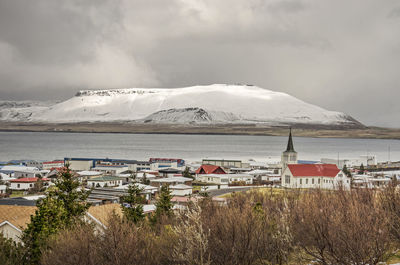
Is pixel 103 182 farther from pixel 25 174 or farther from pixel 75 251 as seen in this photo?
pixel 75 251

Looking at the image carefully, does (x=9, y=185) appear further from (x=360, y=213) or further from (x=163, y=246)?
(x=360, y=213)

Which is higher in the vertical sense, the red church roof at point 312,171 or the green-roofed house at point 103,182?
the red church roof at point 312,171

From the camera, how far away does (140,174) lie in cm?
6066

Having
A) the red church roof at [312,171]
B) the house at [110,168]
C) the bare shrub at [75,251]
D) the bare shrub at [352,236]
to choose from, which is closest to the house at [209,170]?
the house at [110,168]

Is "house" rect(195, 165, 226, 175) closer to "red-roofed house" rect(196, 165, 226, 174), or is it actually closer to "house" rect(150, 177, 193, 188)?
"red-roofed house" rect(196, 165, 226, 174)

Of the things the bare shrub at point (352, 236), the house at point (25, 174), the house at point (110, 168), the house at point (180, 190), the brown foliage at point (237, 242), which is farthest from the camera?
the house at point (110, 168)

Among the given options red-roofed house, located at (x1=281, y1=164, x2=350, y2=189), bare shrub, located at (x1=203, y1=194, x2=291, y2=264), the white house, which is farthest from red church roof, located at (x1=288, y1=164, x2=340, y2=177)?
bare shrub, located at (x1=203, y1=194, x2=291, y2=264)

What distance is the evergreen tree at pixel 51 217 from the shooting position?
47.5ft

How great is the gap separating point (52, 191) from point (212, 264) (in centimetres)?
837

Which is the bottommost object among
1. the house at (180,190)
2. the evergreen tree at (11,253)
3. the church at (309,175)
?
the house at (180,190)

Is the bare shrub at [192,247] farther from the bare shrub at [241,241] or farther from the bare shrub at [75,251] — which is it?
the bare shrub at [75,251]

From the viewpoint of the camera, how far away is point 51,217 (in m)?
15.9

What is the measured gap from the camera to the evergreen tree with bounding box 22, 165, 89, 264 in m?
14.5

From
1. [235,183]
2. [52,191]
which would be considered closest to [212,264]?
[52,191]
